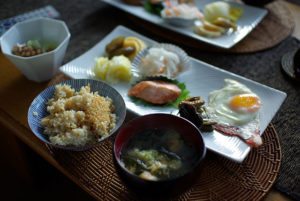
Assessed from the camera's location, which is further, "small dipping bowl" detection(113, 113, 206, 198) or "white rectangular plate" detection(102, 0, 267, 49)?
"white rectangular plate" detection(102, 0, 267, 49)

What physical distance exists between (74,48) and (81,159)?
691 mm

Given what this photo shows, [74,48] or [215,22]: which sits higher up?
[215,22]

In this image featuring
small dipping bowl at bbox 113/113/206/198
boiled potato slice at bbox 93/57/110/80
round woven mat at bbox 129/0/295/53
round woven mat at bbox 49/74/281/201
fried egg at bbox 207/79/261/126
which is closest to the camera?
small dipping bowl at bbox 113/113/206/198

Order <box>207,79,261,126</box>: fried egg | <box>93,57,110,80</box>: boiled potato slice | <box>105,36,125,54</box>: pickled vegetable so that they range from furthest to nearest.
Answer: <box>105,36,125,54</box>: pickled vegetable
<box>93,57,110,80</box>: boiled potato slice
<box>207,79,261,126</box>: fried egg

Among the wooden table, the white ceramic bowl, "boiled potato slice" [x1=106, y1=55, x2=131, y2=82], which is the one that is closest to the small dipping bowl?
the wooden table

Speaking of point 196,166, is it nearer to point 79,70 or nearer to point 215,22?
point 79,70

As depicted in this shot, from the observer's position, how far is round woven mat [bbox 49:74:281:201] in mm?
1044

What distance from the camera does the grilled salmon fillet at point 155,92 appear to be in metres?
1.33

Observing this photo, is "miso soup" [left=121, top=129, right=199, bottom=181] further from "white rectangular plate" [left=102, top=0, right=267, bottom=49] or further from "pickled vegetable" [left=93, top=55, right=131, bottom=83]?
"white rectangular plate" [left=102, top=0, right=267, bottom=49]

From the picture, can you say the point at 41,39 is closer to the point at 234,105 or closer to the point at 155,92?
the point at 155,92

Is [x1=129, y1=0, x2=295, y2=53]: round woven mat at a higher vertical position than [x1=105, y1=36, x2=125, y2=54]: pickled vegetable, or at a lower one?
higher

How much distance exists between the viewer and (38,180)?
1854 mm

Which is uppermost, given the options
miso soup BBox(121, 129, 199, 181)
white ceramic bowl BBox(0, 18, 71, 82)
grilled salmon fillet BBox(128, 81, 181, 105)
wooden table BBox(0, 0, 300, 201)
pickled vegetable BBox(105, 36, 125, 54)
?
miso soup BBox(121, 129, 199, 181)

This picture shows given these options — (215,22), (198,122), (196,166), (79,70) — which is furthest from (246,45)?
(196,166)
